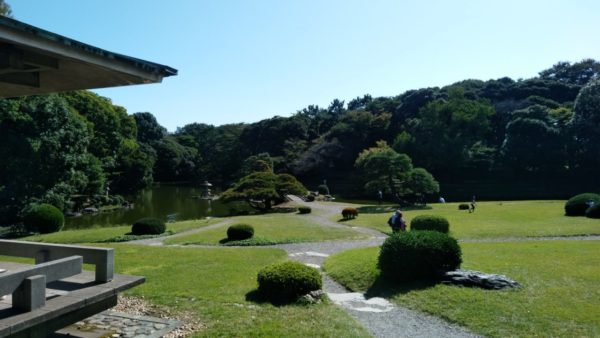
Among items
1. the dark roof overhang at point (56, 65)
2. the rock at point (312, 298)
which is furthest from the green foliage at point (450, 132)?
the dark roof overhang at point (56, 65)

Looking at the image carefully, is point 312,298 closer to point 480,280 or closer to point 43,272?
point 480,280

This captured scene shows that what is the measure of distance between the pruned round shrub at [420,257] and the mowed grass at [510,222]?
32.7 ft

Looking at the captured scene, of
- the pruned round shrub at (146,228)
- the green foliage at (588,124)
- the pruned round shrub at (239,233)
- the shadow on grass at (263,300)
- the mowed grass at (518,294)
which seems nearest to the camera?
the mowed grass at (518,294)

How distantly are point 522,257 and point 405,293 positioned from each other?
5.59m

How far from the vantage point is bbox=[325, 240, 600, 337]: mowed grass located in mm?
8047

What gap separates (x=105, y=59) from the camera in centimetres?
517

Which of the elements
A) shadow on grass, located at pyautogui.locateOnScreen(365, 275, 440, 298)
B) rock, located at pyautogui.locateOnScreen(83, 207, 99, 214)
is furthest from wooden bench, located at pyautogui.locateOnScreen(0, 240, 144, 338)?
rock, located at pyautogui.locateOnScreen(83, 207, 99, 214)

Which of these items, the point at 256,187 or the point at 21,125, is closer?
the point at 21,125

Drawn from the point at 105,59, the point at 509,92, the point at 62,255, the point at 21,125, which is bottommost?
the point at 62,255

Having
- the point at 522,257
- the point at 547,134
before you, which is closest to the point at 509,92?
the point at 547,134

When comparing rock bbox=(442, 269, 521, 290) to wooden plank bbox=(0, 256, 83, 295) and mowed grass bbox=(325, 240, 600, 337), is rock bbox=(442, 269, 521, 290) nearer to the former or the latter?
mowed grass bbox=(325, 240, 600, 337)

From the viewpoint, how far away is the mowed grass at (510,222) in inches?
816

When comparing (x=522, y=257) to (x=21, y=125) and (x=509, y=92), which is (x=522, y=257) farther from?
(x=509, y=92)

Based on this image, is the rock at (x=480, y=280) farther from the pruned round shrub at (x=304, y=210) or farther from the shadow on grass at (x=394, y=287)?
the pruned round shrub at (x=304, y=210)
